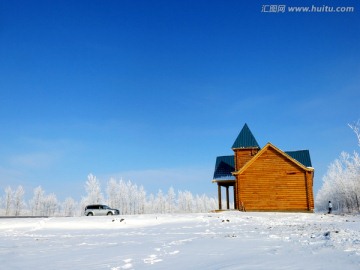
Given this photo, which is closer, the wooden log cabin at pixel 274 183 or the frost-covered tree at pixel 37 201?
the wooden log cabin at pixel 274 183

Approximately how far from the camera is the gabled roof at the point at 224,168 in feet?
114

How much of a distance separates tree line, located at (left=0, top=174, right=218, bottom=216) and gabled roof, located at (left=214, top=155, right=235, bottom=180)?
40.7 m

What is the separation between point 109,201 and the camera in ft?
285

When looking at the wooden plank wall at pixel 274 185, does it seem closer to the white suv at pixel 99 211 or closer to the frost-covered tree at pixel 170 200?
the white suv at pixel 99 211

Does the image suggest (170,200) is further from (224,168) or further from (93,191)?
(224,168)

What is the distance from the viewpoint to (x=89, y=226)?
21.3 metres

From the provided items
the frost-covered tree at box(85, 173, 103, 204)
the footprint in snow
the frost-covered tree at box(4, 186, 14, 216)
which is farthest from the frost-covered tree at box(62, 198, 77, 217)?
the footprint in snow

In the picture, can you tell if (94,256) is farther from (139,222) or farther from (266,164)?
(266,164)

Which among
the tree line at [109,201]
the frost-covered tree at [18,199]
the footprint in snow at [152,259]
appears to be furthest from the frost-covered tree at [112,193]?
the footprint in snow at [152,259]

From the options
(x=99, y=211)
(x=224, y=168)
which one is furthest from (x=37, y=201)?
(x=224, y=168)

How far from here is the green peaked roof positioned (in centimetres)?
3512

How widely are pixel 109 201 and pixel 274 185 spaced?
64011mm

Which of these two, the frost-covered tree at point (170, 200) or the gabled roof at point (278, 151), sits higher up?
the gabled roof at point (278, 151)

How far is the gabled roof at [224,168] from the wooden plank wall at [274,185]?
2.97m
